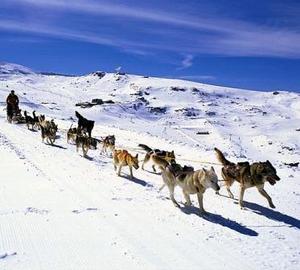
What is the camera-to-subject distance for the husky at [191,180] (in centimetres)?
895

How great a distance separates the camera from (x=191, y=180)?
31.0ft

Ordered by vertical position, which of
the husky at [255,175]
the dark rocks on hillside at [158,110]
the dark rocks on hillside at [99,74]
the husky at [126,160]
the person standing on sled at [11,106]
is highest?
the dark rocks on hillside at [99,74]

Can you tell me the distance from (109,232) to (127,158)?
192 inches

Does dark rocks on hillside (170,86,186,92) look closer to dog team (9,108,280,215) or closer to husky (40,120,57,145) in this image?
husky (40,120,57,145)

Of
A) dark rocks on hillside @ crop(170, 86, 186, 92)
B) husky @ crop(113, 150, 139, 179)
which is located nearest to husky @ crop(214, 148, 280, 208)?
husky @ crop(113, 150, 139, 179)

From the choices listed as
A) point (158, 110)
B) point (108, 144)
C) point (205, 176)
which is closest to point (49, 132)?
point (108, 144)

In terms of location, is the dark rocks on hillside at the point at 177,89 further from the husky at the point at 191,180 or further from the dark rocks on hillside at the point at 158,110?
the husky at the point at 191,180

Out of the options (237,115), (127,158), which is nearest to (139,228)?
(127,158)

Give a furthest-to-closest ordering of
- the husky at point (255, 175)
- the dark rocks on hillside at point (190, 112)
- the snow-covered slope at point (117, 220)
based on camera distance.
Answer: the dark rocks on hillside at point (190, 112)
the husky at point (255, 175)
the snow-covered slope at point (117, 220)

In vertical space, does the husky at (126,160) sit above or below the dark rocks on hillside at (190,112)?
below

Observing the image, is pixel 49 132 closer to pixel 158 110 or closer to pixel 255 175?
pixel 255 175

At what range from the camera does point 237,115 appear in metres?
83.9

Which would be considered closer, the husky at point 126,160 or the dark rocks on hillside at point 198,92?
the husky at point 126,160

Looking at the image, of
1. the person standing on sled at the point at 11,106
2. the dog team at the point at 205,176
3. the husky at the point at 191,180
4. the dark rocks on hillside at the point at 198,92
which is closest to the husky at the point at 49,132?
the dog team at the point at 205,176
